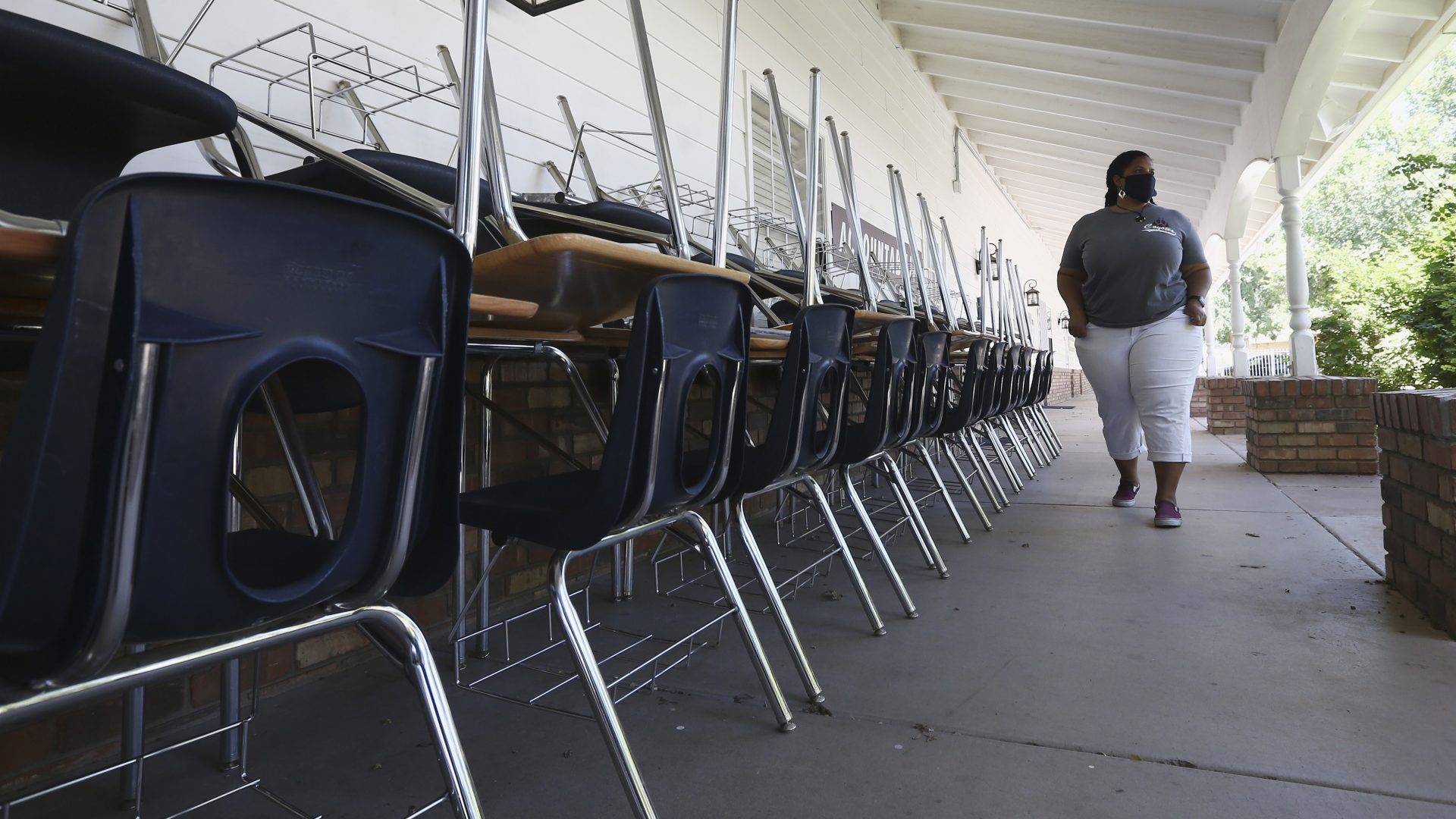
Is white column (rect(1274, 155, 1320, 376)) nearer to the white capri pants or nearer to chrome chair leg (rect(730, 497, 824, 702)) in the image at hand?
the white capri pants

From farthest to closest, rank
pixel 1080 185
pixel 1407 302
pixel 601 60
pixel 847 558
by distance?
pixel 1080 185 < pixel 1407 302 < pixel 601 60 < pixel 847 558

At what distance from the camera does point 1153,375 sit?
307cm

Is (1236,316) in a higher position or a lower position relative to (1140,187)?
lower

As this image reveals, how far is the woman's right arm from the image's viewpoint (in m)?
3.25

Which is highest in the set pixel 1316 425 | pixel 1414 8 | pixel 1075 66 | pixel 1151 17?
pixel 1075 66

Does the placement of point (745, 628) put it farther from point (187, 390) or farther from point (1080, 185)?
point (1080, 185)

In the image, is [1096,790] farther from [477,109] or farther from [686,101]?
[686,101]

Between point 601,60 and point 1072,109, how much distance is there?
6.87 metres

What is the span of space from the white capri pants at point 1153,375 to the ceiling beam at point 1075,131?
6010 mm

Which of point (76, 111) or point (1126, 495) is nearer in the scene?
point (76, 111)

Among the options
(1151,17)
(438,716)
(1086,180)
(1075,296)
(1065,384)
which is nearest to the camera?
(438,716)

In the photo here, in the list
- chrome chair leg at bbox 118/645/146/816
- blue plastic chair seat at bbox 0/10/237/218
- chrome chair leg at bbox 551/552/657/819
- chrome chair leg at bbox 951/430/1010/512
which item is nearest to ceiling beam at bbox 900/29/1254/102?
chrome chair leg at bbox 951/430/1010/512

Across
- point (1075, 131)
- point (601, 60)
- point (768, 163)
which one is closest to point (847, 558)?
point (601, 60)

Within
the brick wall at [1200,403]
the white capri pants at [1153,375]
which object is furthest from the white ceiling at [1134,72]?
the white capri pants at [1153,375]
